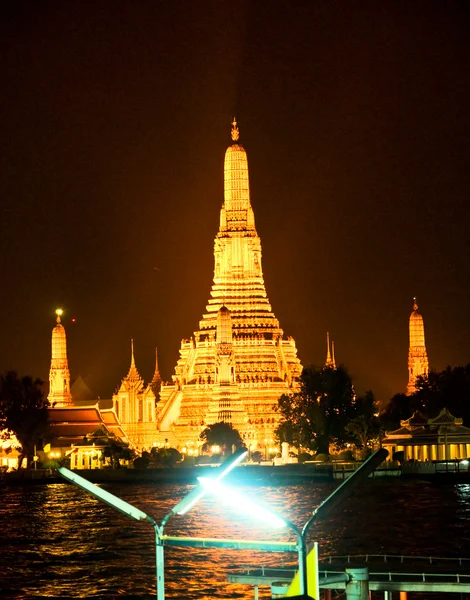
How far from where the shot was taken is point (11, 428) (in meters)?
127

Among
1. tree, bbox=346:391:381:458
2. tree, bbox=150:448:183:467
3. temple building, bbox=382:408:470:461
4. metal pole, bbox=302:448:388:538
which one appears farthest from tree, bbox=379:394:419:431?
metal pole, bbox=302:448:388:538

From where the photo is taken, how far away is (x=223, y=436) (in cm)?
12838

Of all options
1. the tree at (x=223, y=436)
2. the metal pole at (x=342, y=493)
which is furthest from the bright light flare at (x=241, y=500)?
the tree at (x=223, y=436)

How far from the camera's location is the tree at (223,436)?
128m

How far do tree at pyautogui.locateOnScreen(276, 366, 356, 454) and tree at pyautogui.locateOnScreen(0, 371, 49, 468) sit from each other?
56.4ft

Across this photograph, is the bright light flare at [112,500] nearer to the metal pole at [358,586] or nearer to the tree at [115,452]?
the metal pole at [358,586]

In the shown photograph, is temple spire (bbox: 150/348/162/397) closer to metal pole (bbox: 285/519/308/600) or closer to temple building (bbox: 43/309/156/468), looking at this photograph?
temple building (bbox: 43/309/156/468)

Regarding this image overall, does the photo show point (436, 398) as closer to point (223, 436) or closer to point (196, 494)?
point (223, 436)

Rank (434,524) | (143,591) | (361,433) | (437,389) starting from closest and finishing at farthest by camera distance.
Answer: (143,591) → (434,524) → (361,433) → (437,389)

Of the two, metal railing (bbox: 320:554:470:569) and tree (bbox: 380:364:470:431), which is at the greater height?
tree (bbox: 380:364:470:431)

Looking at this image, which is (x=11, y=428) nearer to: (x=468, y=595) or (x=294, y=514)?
(x=294, y=514)

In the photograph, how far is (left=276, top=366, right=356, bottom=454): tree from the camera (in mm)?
125312

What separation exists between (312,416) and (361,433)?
362 cm

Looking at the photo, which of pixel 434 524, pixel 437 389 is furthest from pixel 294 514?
pixel 437 389
